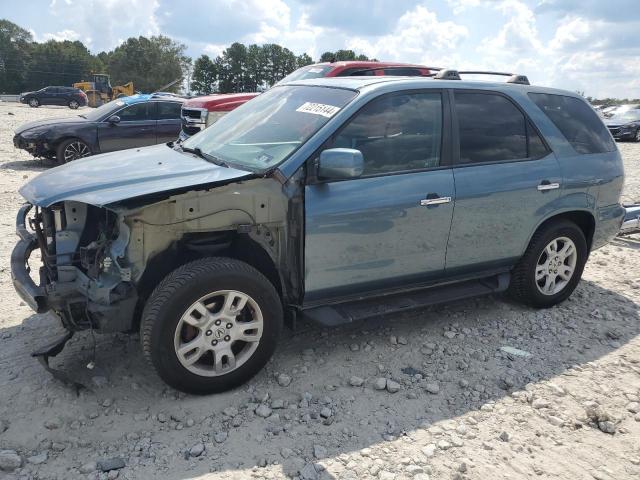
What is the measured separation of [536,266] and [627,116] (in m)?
21.6

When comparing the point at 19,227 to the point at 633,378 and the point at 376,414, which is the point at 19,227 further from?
the point at 633,378

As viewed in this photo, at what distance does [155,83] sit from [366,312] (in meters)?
99.1

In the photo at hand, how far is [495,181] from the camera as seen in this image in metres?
4.17

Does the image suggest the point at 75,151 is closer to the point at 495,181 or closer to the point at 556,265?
the point at 495,181

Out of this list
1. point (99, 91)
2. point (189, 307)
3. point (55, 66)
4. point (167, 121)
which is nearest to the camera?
point (189, 307)

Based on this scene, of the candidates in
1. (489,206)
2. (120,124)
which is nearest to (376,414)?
(489,206)

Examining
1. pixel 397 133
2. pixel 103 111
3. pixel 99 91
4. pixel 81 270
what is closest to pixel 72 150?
pixel 103 111

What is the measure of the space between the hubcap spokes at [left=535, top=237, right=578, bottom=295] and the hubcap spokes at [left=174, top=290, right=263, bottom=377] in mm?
2654

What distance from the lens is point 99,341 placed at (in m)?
4.02

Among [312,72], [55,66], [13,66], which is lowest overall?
[312,72]

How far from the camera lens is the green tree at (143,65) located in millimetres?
93250

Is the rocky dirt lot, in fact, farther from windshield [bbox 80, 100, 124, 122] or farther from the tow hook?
windshield [bbox 80, 100, 124, 122]

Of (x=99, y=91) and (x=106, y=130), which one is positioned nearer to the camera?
(x=106, y=130)

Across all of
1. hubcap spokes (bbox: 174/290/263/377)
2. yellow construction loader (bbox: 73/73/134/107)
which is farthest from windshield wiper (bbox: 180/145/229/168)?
yellow construction loader (bbox: 73/73/134/107)
